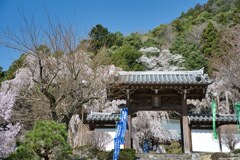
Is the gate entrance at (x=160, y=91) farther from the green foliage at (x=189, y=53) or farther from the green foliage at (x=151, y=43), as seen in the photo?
the green foliage at (x=151, y=43)

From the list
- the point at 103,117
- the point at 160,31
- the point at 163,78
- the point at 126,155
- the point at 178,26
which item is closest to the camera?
the point at 126,155

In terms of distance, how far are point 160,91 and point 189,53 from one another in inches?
853

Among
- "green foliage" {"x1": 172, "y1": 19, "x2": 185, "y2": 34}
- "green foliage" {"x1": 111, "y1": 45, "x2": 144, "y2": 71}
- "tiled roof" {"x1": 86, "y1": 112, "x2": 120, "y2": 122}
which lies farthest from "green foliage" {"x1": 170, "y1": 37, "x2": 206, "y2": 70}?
"tiled roof" {"x1": 86, "y1": 112, "x2": 120, "y2": 122}

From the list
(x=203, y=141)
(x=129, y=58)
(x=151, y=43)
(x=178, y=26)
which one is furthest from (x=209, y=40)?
(x=203, y=141)

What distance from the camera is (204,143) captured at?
460 inches

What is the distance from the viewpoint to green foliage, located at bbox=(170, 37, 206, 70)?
29.7 metres

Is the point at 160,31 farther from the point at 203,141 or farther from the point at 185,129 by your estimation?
the point at 185,129

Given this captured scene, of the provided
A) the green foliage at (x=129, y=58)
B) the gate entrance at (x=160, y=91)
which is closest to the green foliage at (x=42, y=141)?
the gate entrance at (x=160, y=91)

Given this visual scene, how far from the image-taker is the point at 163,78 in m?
11.1

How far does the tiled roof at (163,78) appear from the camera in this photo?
10.5 metres

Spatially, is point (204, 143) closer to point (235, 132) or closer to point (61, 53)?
point (235, 132)

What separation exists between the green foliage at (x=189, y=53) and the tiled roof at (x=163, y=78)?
18.6m

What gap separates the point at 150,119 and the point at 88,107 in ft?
14.3

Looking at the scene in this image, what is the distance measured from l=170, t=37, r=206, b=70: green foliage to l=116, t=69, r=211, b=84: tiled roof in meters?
18.6
